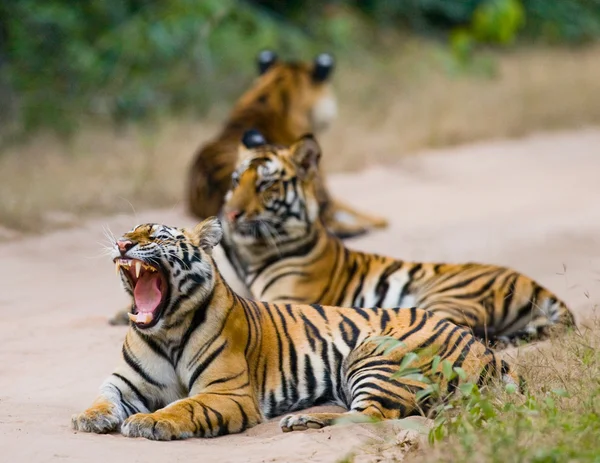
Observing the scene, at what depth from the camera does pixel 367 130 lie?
501 inches

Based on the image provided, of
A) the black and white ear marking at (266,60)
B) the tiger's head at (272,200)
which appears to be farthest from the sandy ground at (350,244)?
the black and white ear marking at (266,60)

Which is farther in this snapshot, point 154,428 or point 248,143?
point 248,143

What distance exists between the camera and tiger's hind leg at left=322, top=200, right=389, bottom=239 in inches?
350

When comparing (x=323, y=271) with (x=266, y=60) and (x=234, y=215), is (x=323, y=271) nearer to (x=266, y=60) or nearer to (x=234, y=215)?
(x=234, y=215)

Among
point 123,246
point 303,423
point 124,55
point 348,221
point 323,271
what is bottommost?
point 303,423

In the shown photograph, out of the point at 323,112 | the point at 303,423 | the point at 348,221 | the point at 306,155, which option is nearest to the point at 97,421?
the point at 303,423

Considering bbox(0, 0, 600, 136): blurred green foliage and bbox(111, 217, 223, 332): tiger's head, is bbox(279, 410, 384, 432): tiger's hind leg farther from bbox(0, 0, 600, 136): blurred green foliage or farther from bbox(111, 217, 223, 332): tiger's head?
bbox(0, 0, 600, 136): blurred green foliage

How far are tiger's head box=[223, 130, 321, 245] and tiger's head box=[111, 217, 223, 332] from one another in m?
1.70

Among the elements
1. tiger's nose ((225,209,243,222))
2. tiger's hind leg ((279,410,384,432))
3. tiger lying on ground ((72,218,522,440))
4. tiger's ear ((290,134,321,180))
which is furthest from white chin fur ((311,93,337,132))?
tiger's hind leg ((279,410,384,432))

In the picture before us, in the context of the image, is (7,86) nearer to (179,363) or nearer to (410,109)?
(410,109)

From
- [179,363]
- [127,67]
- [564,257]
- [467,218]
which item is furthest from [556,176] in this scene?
[179,363]

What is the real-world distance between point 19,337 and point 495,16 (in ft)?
40.1

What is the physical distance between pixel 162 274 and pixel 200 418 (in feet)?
1.94

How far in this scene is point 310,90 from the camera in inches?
404
